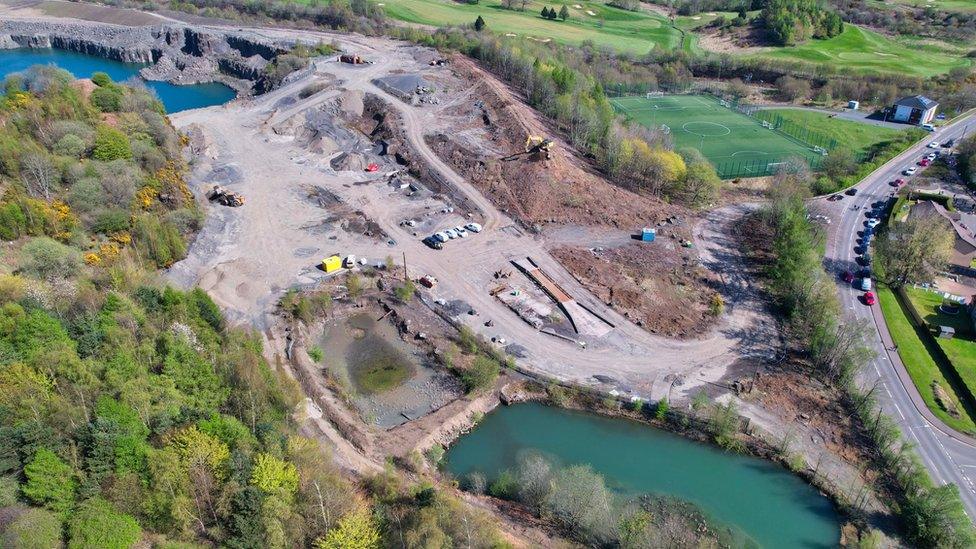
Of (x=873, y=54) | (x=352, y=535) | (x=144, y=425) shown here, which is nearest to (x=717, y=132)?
(x=873, y=54)

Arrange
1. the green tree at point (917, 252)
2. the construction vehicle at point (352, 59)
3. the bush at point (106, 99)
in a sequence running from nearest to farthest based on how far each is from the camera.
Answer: the green tree at point (917, 252), the bush at point (106, 99), the construction vehicle at point (352, 59)

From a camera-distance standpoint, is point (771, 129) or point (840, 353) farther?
point (771, 129)

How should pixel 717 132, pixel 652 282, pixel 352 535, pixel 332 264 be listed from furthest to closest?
pixel 717 132 → pixel 652 282 → pixel 332 264 → pixel 352 535

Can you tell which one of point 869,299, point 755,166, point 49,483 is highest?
point 755,166

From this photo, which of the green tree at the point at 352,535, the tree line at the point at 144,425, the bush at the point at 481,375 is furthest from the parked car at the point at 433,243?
the green tree at the point at 352,535

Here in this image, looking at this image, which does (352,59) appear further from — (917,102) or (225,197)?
(917,102)

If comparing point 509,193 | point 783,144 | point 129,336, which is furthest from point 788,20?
point 129,336

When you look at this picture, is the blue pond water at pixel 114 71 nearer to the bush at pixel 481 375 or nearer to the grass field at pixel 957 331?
the bush at pixel 481 375
